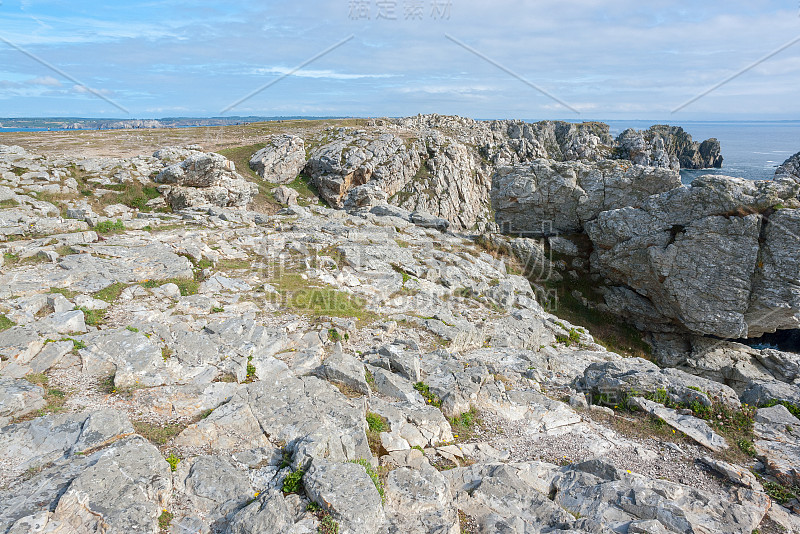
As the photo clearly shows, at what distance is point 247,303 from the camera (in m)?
18.7

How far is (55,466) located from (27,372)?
201 inches

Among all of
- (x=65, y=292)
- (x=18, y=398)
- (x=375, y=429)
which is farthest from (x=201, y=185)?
(x=375, y=429)

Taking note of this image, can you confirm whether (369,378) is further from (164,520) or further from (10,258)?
(10,258)

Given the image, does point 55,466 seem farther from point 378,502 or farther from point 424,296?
point 424,296

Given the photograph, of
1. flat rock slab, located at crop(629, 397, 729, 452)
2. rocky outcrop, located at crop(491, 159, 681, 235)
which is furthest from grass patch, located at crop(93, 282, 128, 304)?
rocky outcrop, located at crop(491, 159, 681, 235)

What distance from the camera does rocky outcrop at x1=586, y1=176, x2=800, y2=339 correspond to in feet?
84.0

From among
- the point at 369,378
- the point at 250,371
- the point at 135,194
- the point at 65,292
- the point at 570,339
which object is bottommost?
the point at 570,339

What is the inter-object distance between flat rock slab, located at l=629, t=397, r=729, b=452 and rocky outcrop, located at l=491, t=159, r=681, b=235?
24.8 meters

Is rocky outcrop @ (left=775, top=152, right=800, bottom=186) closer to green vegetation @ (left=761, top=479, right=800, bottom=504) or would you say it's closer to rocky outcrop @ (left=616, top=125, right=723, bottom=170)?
green vegetation @ (left=761, top=479, right=800, bottom=504)

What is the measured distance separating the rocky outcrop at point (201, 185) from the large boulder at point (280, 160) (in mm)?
17395

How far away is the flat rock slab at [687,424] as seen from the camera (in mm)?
11812

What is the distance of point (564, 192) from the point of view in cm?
3719

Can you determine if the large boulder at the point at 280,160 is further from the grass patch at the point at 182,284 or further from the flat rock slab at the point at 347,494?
the flat rock slab at the point at 347,494

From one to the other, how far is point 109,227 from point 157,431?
22.0 m
